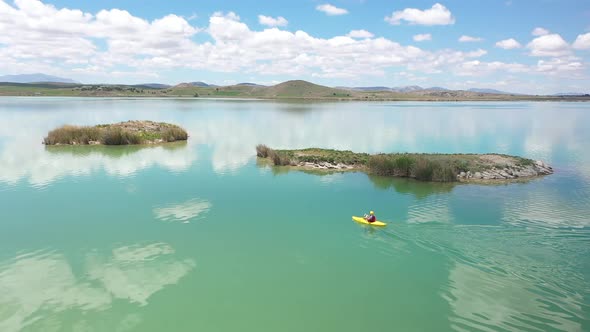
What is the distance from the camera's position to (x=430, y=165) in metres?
32.6

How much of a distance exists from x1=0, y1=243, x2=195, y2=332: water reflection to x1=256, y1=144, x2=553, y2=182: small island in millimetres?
21007

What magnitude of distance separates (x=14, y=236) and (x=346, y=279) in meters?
16.8

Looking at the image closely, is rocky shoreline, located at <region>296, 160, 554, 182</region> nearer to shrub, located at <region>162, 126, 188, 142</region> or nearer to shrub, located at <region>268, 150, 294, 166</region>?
shrub, located at <region>268, 150, 294, 166</region>

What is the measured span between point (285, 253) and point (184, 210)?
874cm

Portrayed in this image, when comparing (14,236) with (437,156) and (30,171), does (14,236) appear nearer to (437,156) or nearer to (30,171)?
(30,171)

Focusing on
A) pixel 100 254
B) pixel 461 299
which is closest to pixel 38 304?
pixel 100 254

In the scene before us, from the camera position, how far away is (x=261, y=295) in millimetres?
14875

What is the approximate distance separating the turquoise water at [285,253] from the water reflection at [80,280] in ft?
0.23

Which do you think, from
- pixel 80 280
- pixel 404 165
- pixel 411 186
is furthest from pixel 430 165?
pixel 80 280

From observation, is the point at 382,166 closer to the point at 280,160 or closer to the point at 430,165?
the point at 430,165

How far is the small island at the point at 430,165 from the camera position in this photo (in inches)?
1278

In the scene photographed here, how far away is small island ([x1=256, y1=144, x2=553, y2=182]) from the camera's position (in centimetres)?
3247

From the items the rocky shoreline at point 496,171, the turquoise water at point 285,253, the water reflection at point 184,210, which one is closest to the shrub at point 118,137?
the turquoise water at point 285,253

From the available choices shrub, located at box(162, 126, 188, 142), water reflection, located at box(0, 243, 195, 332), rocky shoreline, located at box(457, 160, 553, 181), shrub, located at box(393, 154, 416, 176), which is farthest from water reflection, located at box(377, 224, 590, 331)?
shrub, located at box(162, 126, 188, 142)
